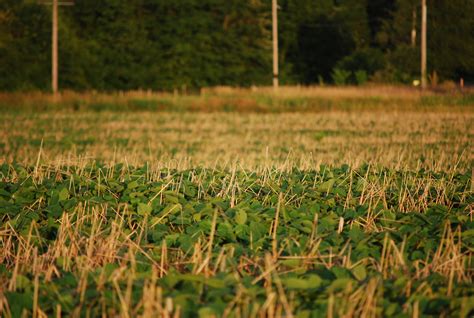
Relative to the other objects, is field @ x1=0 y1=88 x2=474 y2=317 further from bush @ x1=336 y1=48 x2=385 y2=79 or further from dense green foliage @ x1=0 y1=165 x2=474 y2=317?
bush @ x1=336 y1=48 x2=385 y2=79

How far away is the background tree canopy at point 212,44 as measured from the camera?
4738 centimetres

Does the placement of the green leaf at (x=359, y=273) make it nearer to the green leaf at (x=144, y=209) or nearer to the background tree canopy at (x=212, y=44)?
the green leaf at (x=144, y=209)

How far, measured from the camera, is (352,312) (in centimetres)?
465

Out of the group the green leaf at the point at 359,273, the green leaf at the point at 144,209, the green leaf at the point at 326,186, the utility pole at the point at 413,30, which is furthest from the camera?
the utility pole at the point at 413,30

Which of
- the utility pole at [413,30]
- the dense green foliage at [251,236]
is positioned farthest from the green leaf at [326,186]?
the utility pole at [413,30]

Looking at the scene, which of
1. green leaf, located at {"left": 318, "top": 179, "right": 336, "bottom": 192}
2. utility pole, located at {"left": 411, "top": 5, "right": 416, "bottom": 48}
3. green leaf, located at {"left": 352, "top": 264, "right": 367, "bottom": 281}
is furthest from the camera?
utility pole, located at {"left": 411, "top": 5, "right": 416, "bottom": 48}

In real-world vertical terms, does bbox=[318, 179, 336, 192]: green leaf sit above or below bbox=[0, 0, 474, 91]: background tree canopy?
below

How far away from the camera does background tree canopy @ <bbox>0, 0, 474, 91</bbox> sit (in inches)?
1865

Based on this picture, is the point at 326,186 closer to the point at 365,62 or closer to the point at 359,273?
the point at 359,273

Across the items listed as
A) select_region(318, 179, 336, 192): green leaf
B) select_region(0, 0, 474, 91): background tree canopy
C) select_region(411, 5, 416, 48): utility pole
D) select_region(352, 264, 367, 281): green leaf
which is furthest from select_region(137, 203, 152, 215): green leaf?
select_region(411, 5, 416, 48): utility pole

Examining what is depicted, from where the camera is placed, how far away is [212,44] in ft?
184

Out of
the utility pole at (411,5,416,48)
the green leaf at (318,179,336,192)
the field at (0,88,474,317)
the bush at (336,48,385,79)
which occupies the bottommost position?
the field at (0,88,474,317)

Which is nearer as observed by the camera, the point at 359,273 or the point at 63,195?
the point at 359,273

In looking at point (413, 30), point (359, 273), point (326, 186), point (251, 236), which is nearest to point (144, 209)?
point (251, 236)
